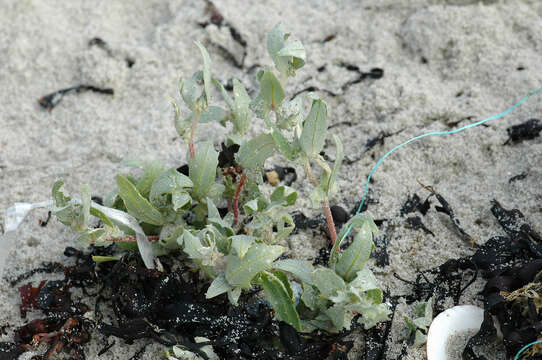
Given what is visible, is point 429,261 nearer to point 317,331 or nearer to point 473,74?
point 317,331

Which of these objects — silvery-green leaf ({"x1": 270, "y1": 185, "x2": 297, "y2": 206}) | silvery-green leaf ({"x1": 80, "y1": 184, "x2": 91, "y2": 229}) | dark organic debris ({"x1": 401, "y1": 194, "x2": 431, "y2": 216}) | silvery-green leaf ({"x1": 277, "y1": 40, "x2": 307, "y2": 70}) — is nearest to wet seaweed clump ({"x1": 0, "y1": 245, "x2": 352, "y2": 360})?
silvery-green leaf ({"x1": 80, "y1": 184, "x2": 91, "y2": 229})

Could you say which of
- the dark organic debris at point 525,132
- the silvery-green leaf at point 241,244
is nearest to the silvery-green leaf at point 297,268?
the silvery-green leaf at point 241,244

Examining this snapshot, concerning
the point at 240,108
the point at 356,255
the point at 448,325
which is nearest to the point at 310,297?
the point at 356,255

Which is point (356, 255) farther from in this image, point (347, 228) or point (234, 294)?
point (234, 294)

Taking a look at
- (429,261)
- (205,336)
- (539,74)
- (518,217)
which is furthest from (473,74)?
(205,336)

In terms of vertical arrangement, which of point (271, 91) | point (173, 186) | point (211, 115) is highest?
point (271, 91)

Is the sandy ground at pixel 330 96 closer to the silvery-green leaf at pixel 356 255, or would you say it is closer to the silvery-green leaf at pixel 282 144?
the silvery-green leaf at pixel 356 255
